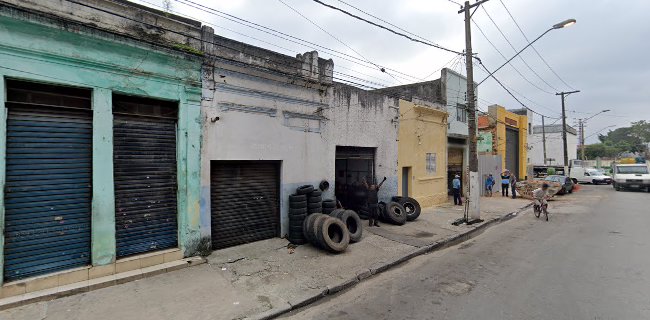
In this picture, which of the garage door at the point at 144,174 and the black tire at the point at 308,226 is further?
the black tire at the point at 308,226

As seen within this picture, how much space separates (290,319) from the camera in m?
5.08

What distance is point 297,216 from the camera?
908 centimetres

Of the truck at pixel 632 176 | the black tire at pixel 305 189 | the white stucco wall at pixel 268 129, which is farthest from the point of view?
the truck at pixel 632 176

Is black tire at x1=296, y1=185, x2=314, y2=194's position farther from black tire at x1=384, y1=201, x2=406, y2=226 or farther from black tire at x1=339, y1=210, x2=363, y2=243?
black tire at x1=384, y1=201, x2=406, y2=226

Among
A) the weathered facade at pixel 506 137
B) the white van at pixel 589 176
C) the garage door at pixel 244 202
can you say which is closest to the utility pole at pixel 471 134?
the garage door at pixel 244 202

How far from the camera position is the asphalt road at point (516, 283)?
4.98 meters

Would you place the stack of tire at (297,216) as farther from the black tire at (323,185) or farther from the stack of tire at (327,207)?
the black tire at (323,185)

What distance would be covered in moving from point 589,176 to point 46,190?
141 ft

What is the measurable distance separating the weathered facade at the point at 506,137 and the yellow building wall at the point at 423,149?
312 inches

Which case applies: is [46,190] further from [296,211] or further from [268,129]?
[296,211]

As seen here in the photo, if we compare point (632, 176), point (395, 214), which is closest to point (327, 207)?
point (395, 214)

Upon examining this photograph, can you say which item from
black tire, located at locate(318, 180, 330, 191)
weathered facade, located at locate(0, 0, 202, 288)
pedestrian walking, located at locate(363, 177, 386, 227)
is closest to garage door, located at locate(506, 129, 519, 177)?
pedestrian walking, located at locate(363, 177, 386, 227)

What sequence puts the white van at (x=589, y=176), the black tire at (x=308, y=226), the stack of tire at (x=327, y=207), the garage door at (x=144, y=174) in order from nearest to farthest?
the garage door at (x=144, y=174)
the black tire at (x=308, y=226)
the stack of tire at (x=327, y=207)
the white van at (x=589, y=176)

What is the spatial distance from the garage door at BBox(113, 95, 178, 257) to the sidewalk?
1.03 m
